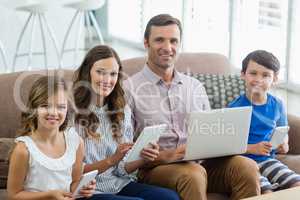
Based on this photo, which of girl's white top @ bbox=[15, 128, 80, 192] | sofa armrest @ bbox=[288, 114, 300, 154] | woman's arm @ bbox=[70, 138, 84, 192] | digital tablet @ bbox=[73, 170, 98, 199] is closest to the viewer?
digital tablet @ bbox=[73, 170, 98, 199]

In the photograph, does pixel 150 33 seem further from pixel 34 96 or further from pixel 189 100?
pixel 34 96

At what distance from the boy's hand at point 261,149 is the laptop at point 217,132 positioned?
12 centimetres

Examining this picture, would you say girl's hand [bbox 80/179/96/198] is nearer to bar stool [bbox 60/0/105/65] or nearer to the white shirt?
the white shirt

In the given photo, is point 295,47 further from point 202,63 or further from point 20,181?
point 20,181

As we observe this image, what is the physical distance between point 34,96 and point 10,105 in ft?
1.32

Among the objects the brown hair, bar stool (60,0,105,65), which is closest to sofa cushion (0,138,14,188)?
the brown hair

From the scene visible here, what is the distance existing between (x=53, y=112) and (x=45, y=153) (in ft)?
0.53

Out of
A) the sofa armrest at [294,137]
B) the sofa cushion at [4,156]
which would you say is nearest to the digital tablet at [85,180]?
the sofa cushion at [4,156]

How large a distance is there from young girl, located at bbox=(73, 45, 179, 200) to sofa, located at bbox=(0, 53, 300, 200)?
116 mm

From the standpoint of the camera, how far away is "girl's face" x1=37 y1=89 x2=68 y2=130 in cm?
262

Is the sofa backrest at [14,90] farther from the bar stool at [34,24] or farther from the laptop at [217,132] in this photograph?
the bar stool at [34,24]

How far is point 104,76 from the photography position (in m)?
2.95

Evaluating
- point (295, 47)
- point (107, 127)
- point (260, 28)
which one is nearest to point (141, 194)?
point (107, 127)

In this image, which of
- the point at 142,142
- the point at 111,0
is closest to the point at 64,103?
the point at 142,142
